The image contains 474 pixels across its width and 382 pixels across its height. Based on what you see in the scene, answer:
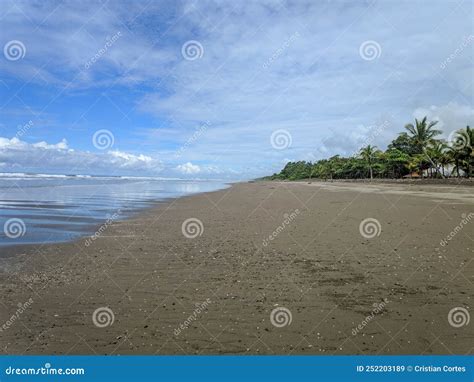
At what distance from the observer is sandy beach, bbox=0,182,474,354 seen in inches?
177

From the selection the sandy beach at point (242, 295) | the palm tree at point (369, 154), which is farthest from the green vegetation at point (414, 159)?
the sandy beach at point (242, 295)

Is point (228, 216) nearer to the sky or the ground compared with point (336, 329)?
nearer to the sky

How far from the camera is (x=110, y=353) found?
14.1ft

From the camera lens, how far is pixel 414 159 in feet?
220

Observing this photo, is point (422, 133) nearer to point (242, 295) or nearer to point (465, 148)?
point (465, 148)

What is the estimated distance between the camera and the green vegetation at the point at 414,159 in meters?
55.6

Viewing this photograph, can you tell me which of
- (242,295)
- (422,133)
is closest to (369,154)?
(422,133)

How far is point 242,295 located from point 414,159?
6901cm

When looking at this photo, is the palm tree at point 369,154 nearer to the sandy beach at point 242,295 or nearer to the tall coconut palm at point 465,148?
the tall coconut palm at point 465,148

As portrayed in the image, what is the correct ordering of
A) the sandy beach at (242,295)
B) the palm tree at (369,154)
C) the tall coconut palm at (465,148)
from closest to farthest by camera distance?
the sandy beach at (242,295), the tall coconut palm at (465,148), the palm tree at (369,154)

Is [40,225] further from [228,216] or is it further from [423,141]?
[423,141]

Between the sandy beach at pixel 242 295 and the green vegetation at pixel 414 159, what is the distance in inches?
2066

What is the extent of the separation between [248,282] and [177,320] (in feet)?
5.66

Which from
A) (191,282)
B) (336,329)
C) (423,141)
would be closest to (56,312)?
(191,282)
